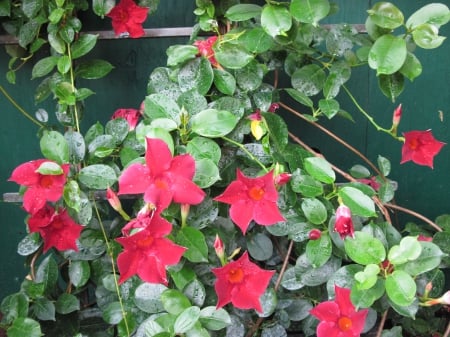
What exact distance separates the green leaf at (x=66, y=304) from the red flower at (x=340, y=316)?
0.55 meters

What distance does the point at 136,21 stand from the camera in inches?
52.6

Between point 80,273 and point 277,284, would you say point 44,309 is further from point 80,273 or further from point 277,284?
point 277,284

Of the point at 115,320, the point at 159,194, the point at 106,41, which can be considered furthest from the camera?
the point at 106,41

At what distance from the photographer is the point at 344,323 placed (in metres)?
1.03

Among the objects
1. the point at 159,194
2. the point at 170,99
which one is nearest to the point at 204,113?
the point at 170,99

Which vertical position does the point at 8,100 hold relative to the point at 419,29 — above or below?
below

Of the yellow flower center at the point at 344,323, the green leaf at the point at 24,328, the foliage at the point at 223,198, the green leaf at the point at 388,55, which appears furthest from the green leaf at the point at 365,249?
the green leaf at the point at 24,328

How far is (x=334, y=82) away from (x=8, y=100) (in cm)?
94

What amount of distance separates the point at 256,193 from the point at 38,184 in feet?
1.41

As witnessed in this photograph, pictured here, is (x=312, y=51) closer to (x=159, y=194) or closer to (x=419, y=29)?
(x=419, y=29)

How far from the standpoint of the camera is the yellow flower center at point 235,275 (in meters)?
1.03

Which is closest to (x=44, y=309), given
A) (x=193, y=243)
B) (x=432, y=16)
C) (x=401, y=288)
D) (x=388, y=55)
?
(x=193, y=243)

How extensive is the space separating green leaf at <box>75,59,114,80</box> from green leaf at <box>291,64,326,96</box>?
47 cm

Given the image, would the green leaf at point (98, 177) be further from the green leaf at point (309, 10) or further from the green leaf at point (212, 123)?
the green leaf at point (309, 10)
